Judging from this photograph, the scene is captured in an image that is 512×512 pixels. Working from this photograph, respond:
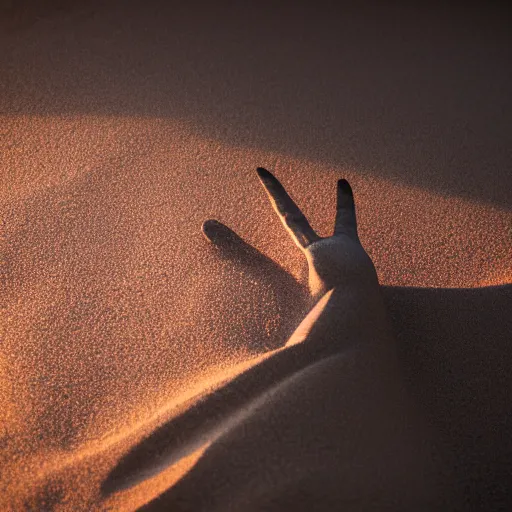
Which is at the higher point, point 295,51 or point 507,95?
point 295,51

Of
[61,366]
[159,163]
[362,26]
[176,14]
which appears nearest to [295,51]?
[362,26]

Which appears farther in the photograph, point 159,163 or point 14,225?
point 159,163

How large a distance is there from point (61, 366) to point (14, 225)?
0.39 m

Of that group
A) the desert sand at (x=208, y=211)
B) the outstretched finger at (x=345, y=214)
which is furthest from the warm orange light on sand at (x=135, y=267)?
the outstretched finger at (x=345, y=214)

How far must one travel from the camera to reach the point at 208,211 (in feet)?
3.74

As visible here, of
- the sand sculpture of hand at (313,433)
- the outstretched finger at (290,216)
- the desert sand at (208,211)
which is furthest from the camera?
the outstretched finger at (290,216)

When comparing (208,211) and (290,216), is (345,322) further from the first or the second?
(208,211)

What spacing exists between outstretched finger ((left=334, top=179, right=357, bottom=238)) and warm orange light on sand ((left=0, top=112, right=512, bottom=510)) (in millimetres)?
138

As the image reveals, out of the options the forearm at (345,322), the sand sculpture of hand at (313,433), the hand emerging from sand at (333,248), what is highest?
the hand emerging from sand at (333,248)

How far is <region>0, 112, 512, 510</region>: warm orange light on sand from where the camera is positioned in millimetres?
820

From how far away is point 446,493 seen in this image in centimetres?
75

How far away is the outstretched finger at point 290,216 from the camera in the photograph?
95 centimetres

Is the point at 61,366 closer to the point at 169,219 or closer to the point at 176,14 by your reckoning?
the point at 169,219

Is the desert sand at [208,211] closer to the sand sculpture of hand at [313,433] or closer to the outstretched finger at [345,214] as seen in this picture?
the sand sculpture of hand at [313,433]
